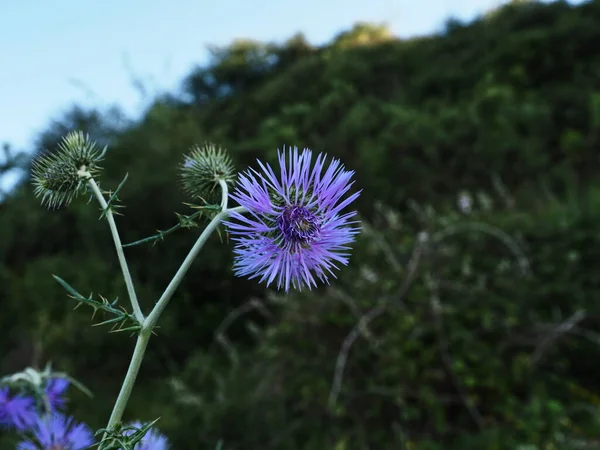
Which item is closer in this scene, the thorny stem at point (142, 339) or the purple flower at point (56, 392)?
the thorny stem at point (142, 339)

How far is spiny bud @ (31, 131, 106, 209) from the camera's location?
800mm

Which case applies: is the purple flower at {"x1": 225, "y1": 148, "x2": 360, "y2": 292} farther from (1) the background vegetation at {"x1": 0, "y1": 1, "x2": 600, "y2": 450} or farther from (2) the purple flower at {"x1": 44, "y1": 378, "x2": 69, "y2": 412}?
(1) the background vegetation at {"x1": 0, "y1": 1, "x2": 600, "y2": 450}

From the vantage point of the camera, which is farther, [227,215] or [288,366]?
[288,366]

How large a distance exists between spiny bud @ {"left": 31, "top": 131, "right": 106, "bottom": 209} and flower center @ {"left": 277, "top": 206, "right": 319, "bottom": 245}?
26cm

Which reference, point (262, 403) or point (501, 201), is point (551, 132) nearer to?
point (501, 201)

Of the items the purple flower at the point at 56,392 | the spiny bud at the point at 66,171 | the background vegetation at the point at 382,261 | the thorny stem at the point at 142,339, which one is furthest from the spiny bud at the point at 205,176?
the background vegetation at the point at 382,261

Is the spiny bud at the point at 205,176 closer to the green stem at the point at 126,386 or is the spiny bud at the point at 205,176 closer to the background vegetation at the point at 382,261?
the green stem at the point at 126,386

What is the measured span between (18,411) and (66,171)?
674 millimetres

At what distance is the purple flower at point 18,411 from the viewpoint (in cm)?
121

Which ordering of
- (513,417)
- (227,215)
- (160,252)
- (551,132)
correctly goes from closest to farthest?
1. (227,215)
2. (513,417)
3. (160,252)
4. (551,132)

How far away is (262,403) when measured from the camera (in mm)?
3207

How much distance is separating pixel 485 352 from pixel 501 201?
2.00m

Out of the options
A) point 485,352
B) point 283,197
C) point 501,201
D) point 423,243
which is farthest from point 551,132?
point 283,197

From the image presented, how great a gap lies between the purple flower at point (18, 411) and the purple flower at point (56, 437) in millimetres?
181
